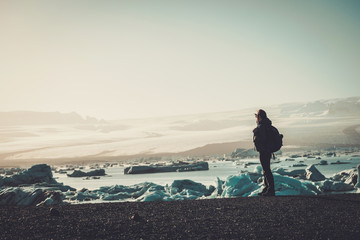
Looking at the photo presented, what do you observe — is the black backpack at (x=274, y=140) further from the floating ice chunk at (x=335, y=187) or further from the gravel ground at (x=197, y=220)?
the floating ice chunk at (x=335, y=187)

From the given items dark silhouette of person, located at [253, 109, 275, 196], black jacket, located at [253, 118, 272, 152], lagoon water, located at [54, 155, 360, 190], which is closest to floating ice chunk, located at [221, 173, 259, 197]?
dark silhouette of person, located at [253, 109, 275, 196]

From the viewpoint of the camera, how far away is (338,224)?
310 cm

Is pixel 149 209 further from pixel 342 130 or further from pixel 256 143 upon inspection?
pixel 342 130

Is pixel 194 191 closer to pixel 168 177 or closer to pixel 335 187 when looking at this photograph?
pixel 335 187

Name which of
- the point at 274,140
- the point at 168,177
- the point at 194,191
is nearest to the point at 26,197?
the point at 194,191

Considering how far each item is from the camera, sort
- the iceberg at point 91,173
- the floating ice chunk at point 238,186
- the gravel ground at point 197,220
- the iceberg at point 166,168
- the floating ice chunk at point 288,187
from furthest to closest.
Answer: the iceberg at point 166,168, the iceberg at point 91,173, the floating ice chunk at point 238,186, the floating ice chunk at point 288,187, the gravel ground at point 197,220

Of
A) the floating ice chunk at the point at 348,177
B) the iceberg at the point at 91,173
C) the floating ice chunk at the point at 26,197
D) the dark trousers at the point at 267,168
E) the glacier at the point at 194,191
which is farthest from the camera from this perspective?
the iceberg at the point at 91,173

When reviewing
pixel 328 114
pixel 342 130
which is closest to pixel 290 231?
pixel 342 130

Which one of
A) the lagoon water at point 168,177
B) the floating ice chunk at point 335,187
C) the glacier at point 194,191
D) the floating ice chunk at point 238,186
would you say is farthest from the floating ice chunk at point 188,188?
the lagoon water at point 168,177

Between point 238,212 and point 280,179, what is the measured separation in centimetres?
439

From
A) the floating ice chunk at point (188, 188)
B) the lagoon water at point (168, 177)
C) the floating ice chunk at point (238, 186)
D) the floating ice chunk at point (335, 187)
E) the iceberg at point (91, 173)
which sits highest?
the floating ice chunk at point (238, 186)

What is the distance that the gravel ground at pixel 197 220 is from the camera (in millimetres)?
2904

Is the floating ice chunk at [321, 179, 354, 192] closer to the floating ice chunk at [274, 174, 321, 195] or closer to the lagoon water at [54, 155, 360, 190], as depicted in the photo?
the floating ice chunk at [274, 174, 321, 195]

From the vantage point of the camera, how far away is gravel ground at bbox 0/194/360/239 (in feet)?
9.53
